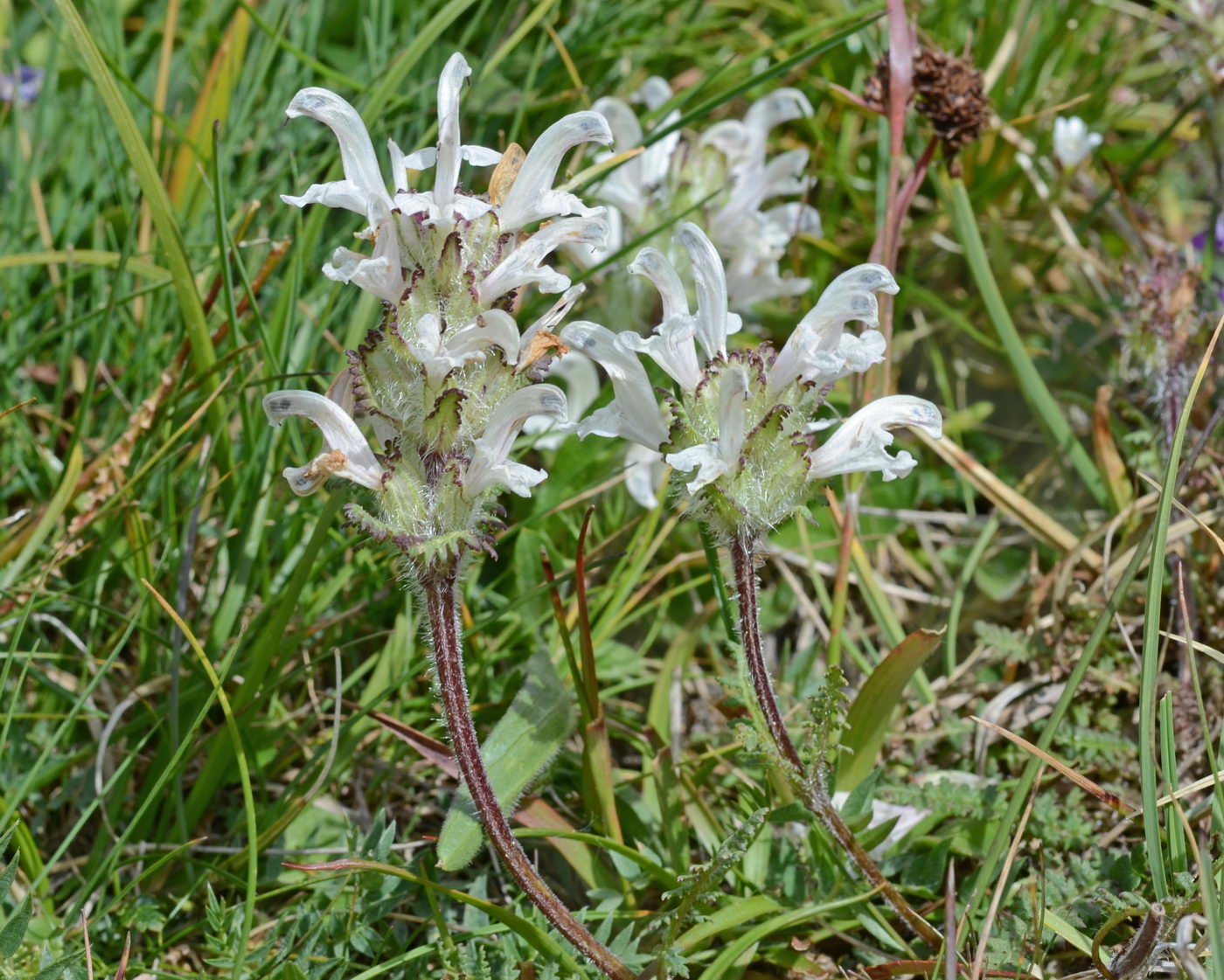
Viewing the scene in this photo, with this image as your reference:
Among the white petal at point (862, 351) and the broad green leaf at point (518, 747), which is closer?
the white petal at point (862, 351)

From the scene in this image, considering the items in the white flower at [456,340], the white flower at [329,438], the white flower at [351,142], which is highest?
the white flower at [351,142]

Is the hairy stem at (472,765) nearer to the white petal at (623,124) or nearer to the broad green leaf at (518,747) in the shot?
the broad green leaf at (518,747)

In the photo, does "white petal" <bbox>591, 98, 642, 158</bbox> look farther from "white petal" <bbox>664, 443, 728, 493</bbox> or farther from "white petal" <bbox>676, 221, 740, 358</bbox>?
"white petal" <bbox>664, 443, 728, 493</bbox>

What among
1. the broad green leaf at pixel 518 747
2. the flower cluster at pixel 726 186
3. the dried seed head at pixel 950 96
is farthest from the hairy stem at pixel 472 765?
the dried seed head at pixel 950 96

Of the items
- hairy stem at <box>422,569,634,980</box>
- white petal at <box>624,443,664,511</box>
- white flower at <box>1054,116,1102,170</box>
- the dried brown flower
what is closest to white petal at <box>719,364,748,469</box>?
hairy stem at <box>422,569,634,980</box>

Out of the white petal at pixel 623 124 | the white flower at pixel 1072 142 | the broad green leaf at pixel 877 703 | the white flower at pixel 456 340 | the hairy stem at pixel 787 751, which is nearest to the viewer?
the white flower at pixel 456 340

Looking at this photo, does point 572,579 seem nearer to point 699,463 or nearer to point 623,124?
point 699,463
